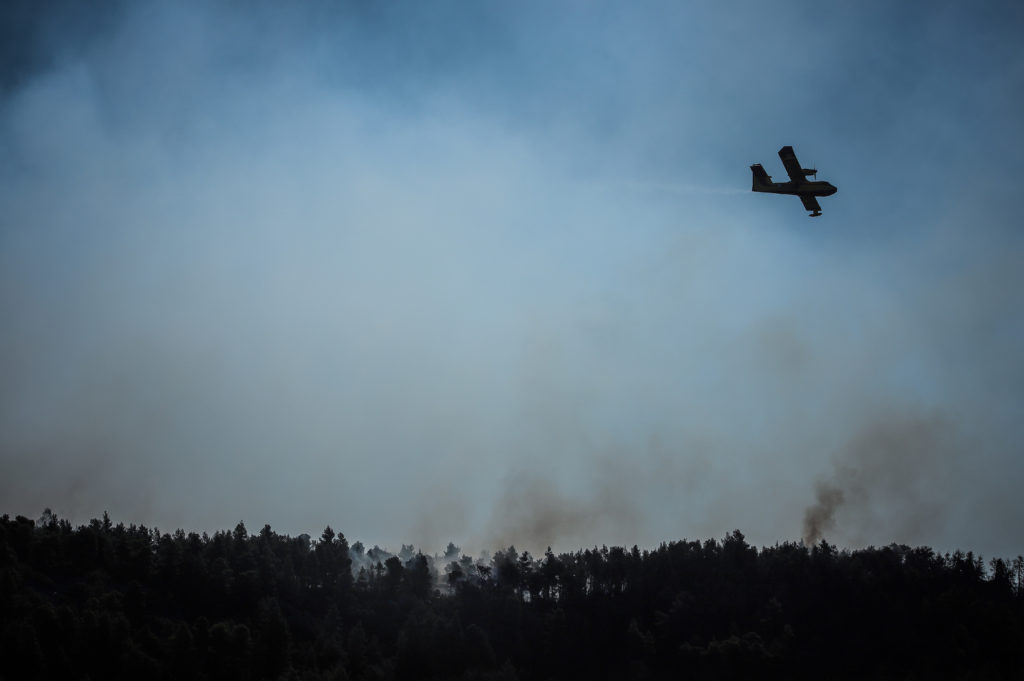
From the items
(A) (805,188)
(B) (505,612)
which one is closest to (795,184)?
(A) (805,188)

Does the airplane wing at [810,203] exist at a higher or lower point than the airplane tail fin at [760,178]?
lower

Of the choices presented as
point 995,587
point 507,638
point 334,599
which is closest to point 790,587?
point 995,587

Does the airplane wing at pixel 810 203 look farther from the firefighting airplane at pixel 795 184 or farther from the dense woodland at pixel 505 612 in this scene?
the dense woodland at pixel 505 612

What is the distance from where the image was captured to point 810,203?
8600 centimetres

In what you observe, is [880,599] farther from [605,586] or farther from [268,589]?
[268,589]

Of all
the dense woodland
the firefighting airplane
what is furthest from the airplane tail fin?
the dense woodland

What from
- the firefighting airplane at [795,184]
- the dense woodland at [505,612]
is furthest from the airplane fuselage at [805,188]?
the dense woodland at [505,612]

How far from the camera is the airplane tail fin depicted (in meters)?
87.3

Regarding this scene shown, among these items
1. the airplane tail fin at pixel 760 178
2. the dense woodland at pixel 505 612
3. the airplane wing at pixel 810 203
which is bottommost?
the dense woodland at pixel 505 612

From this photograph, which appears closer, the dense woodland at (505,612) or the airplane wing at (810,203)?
the airplane wing at (810,203)

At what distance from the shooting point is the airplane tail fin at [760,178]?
286ft

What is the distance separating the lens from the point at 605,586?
135875 millimetres

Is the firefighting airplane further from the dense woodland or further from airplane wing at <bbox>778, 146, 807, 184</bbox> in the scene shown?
the dense woodland

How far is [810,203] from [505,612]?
73.4 m
